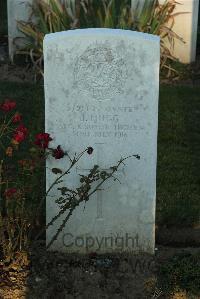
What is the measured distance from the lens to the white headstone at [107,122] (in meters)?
4.03

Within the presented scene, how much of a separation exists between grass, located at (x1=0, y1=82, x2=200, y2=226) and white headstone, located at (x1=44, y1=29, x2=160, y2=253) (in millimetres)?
628

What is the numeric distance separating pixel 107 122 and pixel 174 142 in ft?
7.32

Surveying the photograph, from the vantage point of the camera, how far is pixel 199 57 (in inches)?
344

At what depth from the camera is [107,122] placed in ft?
13.7

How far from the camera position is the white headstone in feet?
13.2

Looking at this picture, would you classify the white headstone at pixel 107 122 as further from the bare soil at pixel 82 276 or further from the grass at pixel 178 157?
the grass at pixel 178 157

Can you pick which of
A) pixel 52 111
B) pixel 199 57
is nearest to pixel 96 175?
pixel 52 111

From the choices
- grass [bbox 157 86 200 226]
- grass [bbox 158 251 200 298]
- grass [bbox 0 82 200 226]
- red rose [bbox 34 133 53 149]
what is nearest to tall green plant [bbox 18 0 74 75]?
grass [bbox 0 82 200 226]

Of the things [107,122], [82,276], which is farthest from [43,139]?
[82,276]

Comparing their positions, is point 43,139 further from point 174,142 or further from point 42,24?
point 42,24

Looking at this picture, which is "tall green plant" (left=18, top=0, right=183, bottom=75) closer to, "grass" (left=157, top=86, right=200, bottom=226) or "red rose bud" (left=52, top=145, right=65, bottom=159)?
"grass" (left=157, top=86, right=200, bottom=226)

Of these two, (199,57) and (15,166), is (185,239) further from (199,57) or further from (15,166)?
(199,57)

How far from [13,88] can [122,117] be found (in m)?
3.67

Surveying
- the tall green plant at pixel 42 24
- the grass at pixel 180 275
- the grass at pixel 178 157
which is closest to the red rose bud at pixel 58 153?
the grass at pixel 180 275
